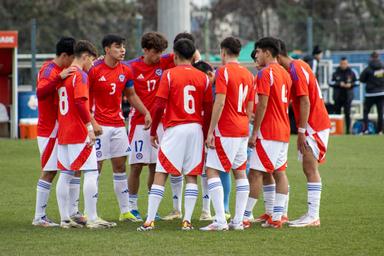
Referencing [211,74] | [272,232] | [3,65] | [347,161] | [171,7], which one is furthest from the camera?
[3,65]

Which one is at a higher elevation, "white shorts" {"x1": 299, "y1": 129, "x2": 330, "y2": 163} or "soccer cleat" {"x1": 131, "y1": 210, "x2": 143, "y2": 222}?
"white shorts" {"x1": 299, "y1": 129, "x2": 330, "y2": 163}

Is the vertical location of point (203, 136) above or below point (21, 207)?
above

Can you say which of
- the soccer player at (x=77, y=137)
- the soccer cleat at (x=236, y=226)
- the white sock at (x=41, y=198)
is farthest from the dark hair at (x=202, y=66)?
the white sock at (x=41, y=198)

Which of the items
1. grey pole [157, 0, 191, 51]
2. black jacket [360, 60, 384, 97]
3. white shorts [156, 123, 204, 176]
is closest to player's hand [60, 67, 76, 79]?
white shorts [156, 123, 204, 176]

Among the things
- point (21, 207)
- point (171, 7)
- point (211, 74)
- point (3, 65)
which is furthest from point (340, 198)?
point (3, 65)

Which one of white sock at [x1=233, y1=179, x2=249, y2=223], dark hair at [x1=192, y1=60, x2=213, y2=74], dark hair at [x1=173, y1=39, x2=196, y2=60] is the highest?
dark hair at [x1=173, y1=39, x2=196, y2=60]

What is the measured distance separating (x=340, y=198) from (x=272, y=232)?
3.35m

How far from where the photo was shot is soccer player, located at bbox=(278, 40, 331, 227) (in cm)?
1077

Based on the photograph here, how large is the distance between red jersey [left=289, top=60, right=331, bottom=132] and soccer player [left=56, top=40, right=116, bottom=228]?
2169mm

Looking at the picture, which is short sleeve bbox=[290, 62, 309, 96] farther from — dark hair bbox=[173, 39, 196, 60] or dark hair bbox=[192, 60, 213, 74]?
dark hair bbox=[173, 39, 196, 60]

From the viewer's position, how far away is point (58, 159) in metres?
10.8

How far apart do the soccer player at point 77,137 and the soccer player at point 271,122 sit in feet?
5.65

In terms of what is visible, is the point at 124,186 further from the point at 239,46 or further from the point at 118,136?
the point at 239,46

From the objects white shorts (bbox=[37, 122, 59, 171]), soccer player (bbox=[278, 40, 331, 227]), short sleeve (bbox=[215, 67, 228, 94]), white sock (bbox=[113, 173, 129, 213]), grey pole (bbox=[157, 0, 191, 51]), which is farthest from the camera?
grey pole (bbox=[157, 0, 191, 51])
